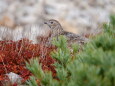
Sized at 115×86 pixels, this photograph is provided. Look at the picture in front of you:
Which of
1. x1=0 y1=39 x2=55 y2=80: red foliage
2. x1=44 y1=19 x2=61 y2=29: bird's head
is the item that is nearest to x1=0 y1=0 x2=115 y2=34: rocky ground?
x1=44 y1=19 x2=61 y2=29: bird's head

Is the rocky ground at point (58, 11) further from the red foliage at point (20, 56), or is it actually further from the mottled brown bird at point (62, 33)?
the red foliage at point (20, 56)

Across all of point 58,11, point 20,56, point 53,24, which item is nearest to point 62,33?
point 53,24

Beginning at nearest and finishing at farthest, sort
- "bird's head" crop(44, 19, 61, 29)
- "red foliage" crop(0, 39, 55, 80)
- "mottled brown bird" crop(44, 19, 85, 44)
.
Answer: "red foliage" crop(0, 39, 55, 80), "mottled brown bird" crop(44, 19, 85, 44), "bird's head" crop(44, 19, 61, 29)

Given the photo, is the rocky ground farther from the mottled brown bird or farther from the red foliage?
the red foliage

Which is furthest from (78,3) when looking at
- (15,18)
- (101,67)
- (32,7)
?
(101,67)

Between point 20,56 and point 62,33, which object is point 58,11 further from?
point 20,56

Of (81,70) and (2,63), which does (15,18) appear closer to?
(2,63)
